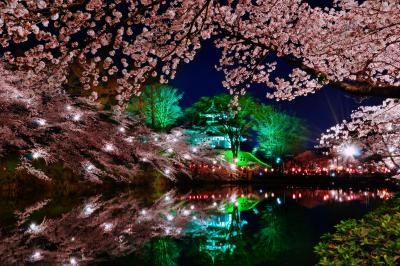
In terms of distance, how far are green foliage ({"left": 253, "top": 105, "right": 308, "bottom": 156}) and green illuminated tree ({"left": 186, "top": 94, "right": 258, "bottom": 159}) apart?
4.84 meters

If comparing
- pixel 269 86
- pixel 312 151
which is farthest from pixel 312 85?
pixel 312 151

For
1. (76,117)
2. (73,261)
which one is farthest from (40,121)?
(73,261)

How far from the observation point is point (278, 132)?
44.0 m

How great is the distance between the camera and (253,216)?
1354cm

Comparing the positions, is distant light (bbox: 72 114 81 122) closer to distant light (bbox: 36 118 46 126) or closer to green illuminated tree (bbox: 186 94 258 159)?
distant light (bbox: 36 118 46 126)

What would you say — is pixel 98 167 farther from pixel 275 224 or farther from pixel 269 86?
pixel 269 86

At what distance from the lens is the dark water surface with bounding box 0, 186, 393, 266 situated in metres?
7.34

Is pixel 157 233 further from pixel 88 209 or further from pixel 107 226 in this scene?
pixel 88 209

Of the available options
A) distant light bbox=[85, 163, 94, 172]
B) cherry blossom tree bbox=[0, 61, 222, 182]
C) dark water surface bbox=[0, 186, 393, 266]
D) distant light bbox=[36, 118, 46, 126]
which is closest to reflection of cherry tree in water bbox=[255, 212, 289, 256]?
dark water surface bbox=[0, 186, 393, 266]

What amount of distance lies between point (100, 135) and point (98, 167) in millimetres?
1935

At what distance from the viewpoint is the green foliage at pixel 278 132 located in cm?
4388

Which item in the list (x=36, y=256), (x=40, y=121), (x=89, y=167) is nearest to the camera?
(x=36, y=256)

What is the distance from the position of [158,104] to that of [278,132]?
1711cm

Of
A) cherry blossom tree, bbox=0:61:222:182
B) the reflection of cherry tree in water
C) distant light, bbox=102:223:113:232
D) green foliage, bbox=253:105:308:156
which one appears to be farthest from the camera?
green foliage, bbox=253:105:308:156
